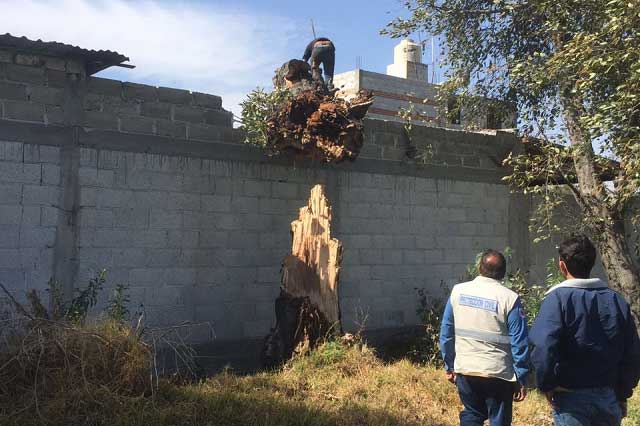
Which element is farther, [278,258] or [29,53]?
[278,258]

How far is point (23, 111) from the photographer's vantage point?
21.4 feet

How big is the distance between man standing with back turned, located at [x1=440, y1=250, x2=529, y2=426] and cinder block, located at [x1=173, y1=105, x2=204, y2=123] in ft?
13.5

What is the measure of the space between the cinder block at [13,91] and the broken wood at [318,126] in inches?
100

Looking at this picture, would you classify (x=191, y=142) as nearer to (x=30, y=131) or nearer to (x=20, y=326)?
(x=30, y=131)

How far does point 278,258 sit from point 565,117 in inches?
158

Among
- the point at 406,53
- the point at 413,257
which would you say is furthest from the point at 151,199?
the point at 406,53

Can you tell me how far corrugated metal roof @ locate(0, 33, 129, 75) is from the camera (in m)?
6.32

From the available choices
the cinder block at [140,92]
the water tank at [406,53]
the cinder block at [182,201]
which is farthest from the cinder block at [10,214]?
the water tank at [406,53]

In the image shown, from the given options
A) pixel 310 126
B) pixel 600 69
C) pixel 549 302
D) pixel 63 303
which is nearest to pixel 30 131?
pixel 63 303

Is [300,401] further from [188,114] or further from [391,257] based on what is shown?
[391,257]

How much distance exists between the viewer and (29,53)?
6.58m

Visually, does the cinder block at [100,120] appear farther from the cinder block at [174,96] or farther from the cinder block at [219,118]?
the cinder block at [219,118]

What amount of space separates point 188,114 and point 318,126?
1.47 meters

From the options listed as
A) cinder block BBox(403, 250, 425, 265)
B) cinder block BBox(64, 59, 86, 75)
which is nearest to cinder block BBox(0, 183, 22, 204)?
cinder block BBox(64, 59, 86, 75)
